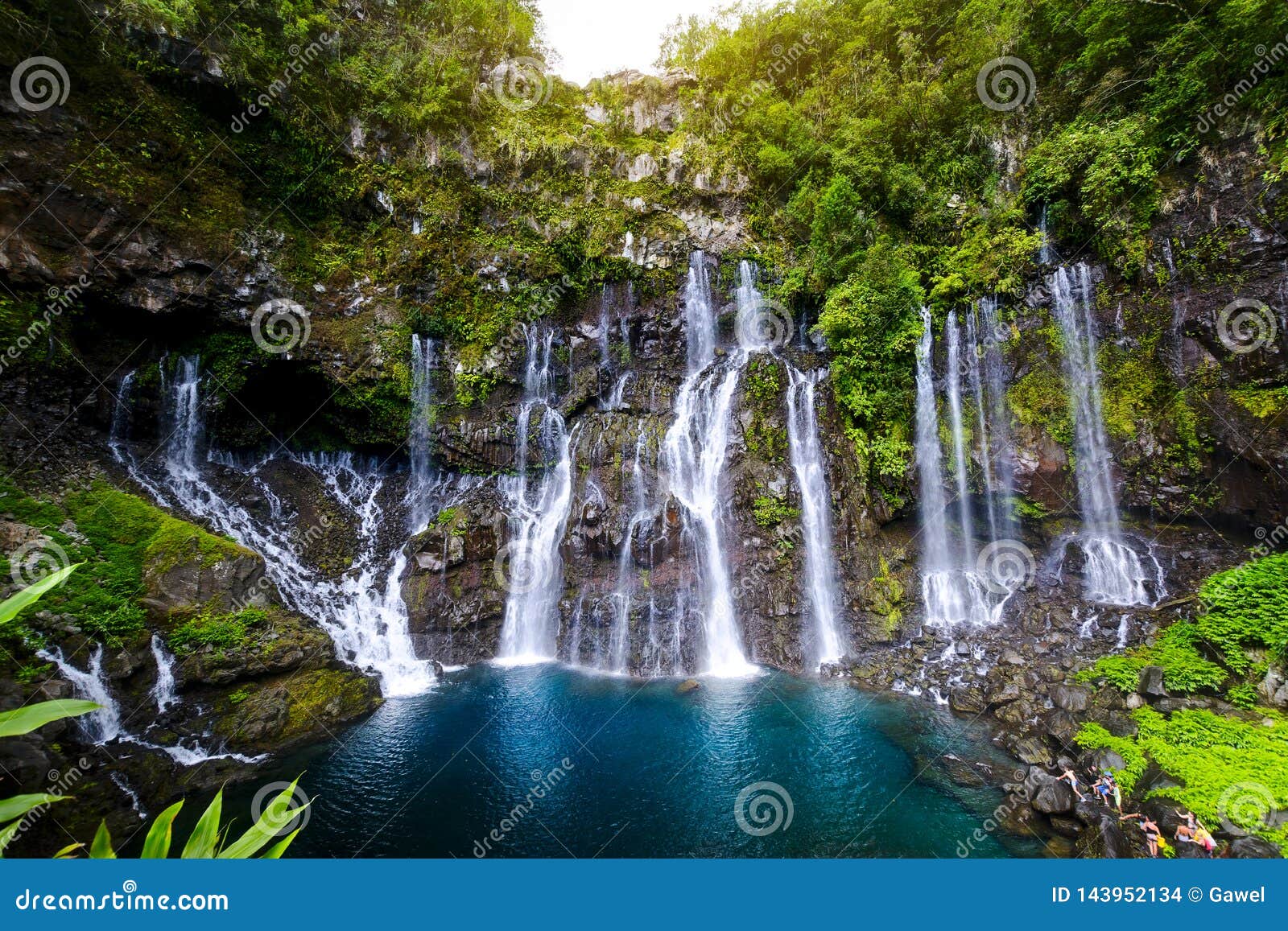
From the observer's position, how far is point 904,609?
44.1 ft

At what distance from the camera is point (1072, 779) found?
301 inches

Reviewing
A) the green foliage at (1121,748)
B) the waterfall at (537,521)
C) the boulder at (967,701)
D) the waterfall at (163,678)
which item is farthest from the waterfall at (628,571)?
the green foliage at (1121,748)

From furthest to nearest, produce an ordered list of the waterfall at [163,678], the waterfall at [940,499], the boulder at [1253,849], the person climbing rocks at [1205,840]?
the waterfall at [940,499] → the waterfall at [163,678] → the person climbing rocks at [1205,840] → the boulder at [1253,849]

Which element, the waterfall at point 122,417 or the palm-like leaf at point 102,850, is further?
the waterfall at point 122,417

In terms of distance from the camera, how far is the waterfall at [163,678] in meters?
8.65

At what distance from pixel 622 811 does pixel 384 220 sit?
59.3 feet

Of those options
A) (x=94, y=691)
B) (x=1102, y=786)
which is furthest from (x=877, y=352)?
(x=94, y=691)

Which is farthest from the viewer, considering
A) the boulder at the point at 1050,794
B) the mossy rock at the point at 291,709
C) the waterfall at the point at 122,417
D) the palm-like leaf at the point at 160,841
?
the waterfall at the point at 122,417

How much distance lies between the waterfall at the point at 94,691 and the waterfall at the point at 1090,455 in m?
19.3

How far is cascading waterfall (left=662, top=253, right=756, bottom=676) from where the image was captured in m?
13.5

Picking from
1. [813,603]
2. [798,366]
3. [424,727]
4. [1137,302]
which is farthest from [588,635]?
[1137,302]

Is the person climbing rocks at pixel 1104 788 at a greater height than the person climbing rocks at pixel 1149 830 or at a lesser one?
greater

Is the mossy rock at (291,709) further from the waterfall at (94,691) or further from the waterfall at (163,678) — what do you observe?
the waterfall at (94,691)

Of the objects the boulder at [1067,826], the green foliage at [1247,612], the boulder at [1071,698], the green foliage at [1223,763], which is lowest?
the boulder at [1067,826]
